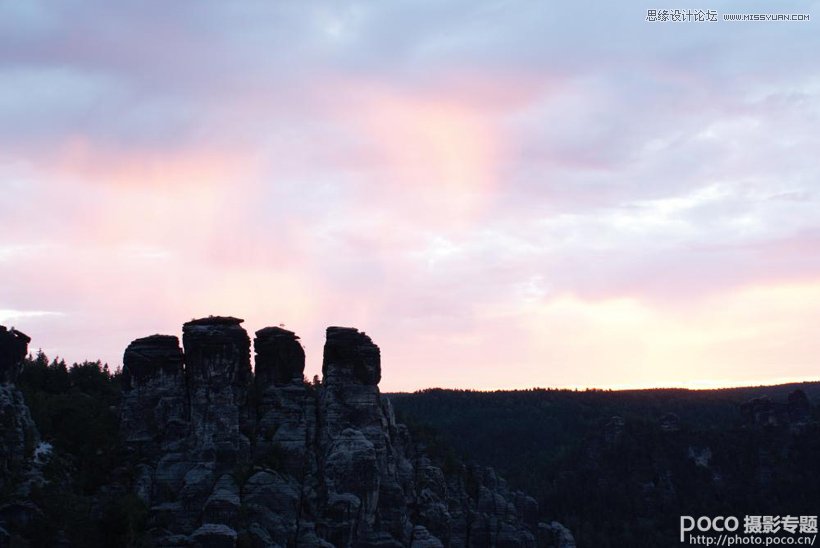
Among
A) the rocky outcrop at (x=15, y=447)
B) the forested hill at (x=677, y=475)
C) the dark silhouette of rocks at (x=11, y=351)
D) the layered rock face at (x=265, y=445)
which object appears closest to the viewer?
the rocky outcrop at (x=15, y=447)

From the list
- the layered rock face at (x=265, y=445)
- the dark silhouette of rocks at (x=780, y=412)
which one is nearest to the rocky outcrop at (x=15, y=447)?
the layered rock face at (x=265, y=445)

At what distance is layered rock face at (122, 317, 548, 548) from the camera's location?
3076 inches

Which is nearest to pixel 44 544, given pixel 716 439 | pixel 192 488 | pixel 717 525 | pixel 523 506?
pixel 192 488

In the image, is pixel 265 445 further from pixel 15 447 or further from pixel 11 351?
pixel 11 351

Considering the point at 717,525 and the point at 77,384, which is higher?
the point at 77,384

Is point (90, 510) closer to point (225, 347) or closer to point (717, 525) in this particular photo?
point (225, 347)

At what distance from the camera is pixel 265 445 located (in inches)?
3383

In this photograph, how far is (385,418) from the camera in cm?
9550

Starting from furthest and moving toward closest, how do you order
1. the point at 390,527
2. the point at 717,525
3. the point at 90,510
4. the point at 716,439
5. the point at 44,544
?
the point at 716,439
the point at 717,525
the point at 390,527
the point at 90,510
the point at 44,544

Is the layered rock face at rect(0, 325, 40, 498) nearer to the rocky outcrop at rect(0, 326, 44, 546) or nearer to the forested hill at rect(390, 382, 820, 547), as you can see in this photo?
the rocky outcrop at rect(0, 326, 44, 546)

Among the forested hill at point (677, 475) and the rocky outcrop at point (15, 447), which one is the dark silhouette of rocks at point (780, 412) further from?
the rocky outcrop at point (15, 447)

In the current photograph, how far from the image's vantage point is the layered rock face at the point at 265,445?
78125 millimetres

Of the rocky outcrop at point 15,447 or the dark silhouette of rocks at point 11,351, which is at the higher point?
the dark silhouette of rocks at point 11,351

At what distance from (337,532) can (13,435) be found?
23.4m
